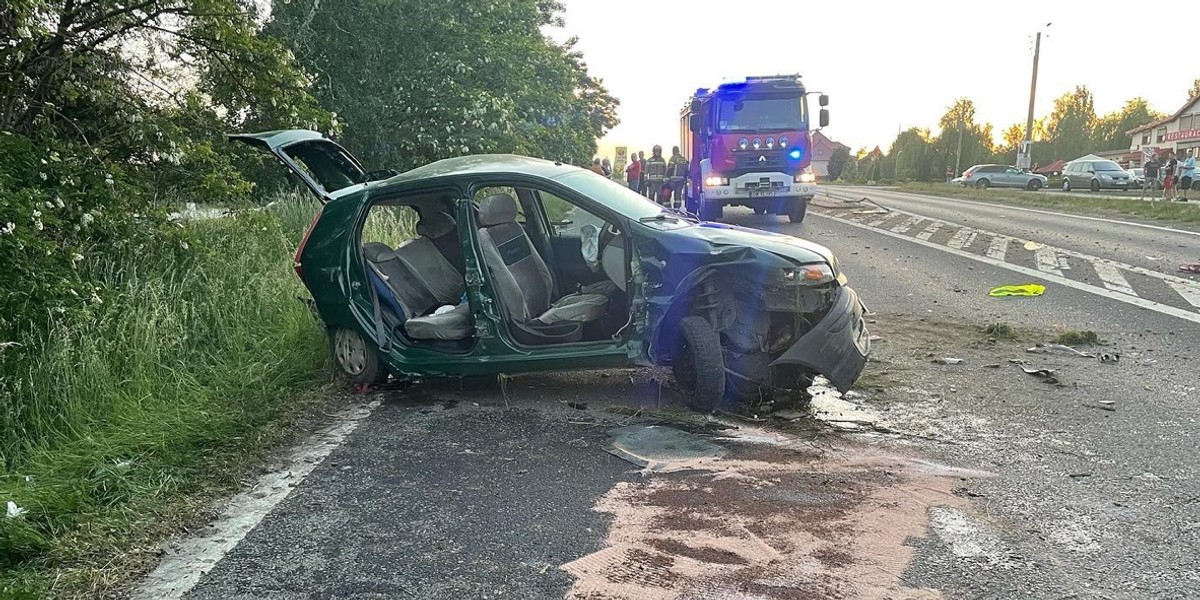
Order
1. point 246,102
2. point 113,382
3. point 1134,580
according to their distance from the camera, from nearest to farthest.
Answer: point 1134,580 < point 113,382 < point 246,102

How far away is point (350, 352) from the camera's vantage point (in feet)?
17.1

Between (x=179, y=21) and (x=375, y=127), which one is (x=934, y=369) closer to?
(x=179, y=21)

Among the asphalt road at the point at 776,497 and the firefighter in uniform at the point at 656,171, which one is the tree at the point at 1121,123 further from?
the asphalt road at the point at 776,497

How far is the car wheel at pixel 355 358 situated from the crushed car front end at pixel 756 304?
6.12 ft

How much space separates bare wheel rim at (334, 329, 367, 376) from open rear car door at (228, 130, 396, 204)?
0.93 meters

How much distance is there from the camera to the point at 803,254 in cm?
442

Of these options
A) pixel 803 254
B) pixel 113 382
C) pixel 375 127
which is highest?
pixel 375 127

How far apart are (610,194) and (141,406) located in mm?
3044

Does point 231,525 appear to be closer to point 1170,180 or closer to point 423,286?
point 423,286

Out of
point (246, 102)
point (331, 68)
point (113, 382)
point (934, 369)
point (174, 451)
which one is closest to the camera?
point (174, 451)

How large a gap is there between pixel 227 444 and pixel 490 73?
1199 centimetres

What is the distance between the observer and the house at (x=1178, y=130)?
5894 cm

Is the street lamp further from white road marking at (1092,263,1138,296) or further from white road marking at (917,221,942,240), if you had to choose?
white road marking at (1092,263,1138,296)

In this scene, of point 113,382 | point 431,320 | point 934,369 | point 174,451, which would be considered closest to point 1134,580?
point 934,369
